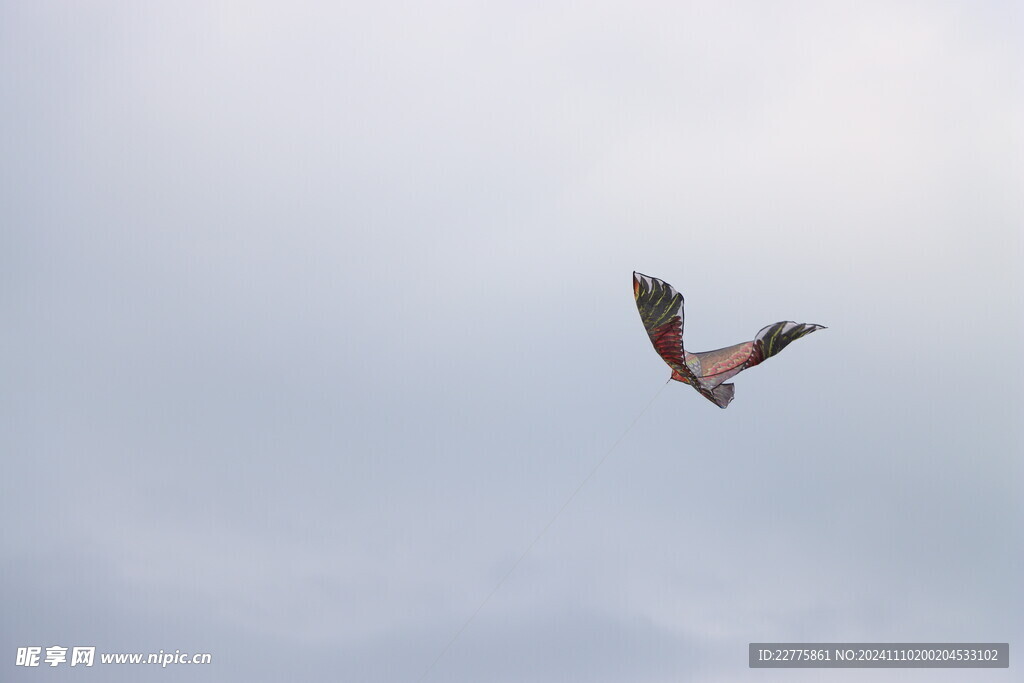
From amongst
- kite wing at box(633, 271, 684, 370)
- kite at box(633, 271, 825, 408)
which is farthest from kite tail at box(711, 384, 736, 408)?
kite wing at box(633, 271, 684, 370)

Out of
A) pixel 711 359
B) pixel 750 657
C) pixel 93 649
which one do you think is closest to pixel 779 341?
pixel 711 359

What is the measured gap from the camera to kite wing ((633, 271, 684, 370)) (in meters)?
54.9

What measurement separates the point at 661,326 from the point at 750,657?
21137 millimetres

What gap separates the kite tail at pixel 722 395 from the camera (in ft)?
188

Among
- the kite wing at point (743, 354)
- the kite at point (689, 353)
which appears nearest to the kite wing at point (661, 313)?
the kite at point (689, 353)

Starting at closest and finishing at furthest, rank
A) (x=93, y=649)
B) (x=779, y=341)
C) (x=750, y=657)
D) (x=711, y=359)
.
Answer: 1. (x=779, y=341)
2. (x=711, y=359)
3. (x=750, y=657)
4. (x=93, y=649)

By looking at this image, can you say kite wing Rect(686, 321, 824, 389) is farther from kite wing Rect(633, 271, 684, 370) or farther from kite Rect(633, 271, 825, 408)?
kite wing Rect(633, 271, 684, 370)

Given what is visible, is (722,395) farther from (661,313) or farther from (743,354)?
(661,313)

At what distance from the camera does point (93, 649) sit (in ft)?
271

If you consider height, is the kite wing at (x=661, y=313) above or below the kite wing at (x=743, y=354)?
above

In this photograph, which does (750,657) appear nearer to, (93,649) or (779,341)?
(779,341)

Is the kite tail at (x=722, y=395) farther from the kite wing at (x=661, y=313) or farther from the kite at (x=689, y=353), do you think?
the kite wing at (x=661, y=313)

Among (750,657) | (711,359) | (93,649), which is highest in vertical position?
(93,649)

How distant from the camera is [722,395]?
5753 cm
